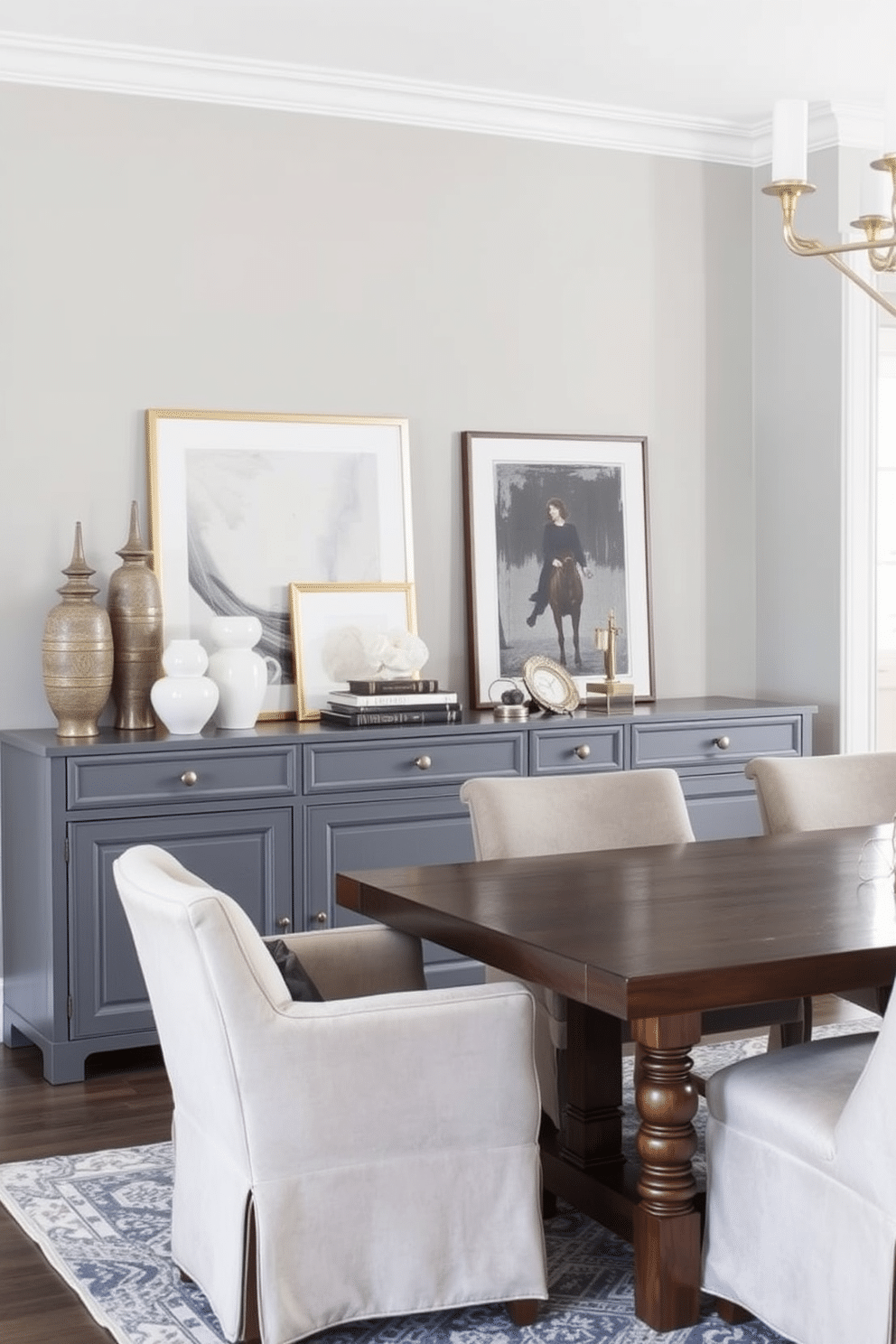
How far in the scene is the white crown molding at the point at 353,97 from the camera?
179 inches

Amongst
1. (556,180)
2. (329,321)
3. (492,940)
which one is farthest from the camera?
(556,180)

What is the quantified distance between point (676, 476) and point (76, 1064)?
2876 millimetres

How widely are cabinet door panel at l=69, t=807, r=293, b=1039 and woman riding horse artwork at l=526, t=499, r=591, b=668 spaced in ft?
4.29

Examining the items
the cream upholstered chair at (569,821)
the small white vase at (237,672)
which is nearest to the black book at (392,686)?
the small white vase at (237,672)

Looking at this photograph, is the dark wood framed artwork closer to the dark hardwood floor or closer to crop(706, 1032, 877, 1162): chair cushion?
the dark hardwood floor

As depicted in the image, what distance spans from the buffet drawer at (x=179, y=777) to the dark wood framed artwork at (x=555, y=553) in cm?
99

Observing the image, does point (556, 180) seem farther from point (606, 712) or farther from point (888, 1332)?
point (888, 1332)

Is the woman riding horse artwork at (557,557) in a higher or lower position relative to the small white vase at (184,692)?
higher

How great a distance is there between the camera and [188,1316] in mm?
2736

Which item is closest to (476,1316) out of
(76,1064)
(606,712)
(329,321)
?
(76,1064)

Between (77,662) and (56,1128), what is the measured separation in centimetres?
123

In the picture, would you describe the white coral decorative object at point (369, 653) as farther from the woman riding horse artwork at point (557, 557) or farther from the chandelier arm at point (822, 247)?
the chandelier arm at point (822, 247)

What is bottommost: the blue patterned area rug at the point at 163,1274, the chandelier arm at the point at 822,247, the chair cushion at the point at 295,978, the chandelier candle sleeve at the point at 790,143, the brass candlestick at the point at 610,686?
the blue patterned area rug at the point at 163,1274

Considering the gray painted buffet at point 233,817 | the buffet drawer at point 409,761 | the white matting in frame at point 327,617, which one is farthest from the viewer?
the white matting in frame at point 327,617
